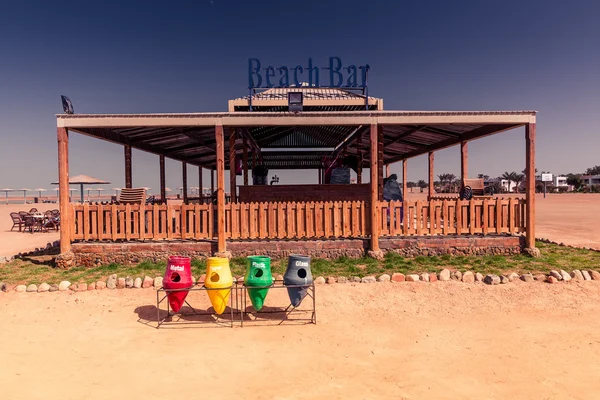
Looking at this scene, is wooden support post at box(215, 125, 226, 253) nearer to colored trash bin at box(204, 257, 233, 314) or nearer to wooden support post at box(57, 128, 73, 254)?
wooden support post at box(57, 128, 73, 254)

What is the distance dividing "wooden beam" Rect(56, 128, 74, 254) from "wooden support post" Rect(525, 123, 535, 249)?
1093 cm

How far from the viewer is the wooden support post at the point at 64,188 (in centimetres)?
916

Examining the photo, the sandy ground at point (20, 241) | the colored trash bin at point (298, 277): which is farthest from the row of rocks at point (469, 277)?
the sandy ground at point (20, 241)

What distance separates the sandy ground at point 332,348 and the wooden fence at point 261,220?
9.14 ft

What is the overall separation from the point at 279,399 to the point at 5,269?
843 cm

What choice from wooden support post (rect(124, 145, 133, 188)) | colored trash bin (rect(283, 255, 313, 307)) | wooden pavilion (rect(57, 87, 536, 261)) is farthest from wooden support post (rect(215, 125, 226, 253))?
wooden support post (rect(124, 145, 133, 188))

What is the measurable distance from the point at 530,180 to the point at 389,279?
4.87 metres

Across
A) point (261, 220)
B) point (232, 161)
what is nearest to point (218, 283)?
point (261, 220)

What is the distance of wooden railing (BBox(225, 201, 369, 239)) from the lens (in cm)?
961

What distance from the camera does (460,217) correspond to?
32.4 feet

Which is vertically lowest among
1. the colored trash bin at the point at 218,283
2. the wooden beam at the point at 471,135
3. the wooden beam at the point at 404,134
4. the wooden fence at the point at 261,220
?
the colored trash bin at the point at 218,283

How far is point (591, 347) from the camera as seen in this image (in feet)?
15.4

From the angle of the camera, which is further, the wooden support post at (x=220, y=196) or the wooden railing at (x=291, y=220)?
the wooden railing at (x=291, y=220)

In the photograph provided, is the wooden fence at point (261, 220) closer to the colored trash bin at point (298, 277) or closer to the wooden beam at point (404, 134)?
the wooden beam at point (404, 134)
